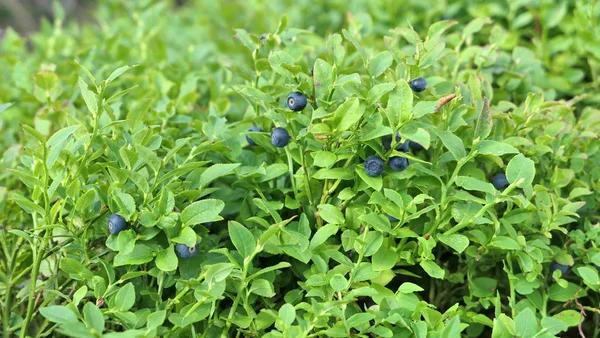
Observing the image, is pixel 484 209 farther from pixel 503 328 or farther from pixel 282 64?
pixel 282 64

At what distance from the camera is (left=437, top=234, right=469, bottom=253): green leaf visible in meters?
1.51

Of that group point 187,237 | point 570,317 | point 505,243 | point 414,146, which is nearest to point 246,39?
point 414,146

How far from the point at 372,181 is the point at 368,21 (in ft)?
4.09

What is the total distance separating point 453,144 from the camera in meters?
1.55

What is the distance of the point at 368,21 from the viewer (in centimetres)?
259

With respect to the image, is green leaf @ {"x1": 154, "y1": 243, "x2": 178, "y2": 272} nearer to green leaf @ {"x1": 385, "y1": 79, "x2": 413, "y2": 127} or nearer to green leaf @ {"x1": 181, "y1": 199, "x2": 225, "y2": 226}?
green leaf @ {"x1": 181, "y1": 199, "x2": 225, "y2": 226}

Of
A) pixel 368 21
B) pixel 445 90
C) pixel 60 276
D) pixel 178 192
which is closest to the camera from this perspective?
pixel 178 192

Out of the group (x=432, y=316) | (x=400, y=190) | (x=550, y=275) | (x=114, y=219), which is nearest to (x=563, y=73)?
(x=550, y=275)

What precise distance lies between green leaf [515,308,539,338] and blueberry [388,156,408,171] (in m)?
0.45

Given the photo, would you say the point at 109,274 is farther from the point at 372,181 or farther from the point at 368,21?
the point at 368,21

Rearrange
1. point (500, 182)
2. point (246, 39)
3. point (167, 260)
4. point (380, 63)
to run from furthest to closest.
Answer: point (246, 39)
point (500, 182)
point (380, 63)
point (167, 260)

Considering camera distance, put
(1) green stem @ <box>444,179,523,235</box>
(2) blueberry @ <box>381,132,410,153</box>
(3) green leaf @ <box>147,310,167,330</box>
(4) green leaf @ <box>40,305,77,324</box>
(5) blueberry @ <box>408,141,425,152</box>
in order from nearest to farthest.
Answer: (4) green leaf @ <box>40,305,77,324</box>
(3) green leaf @ <box>147,310,167,330</box>
(1) green stem @ <box>444,179,523,235</box>
(2) blueberry @ <box>381,132,410,153</box>
(5) blueberry @ <box>408,141,425,152</box>

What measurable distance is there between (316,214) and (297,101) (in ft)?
1.07

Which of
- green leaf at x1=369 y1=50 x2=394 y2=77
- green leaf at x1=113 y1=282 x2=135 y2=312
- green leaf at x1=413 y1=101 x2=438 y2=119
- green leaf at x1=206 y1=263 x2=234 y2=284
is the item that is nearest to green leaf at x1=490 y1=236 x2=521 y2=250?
green leaf at x1=413 y1=101 x2=438 y2=119
